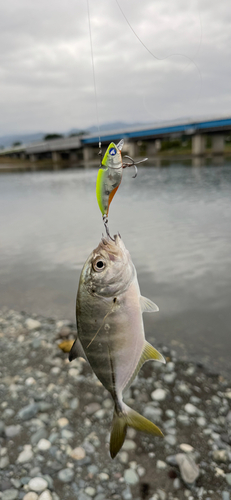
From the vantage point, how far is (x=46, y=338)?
22.1ft

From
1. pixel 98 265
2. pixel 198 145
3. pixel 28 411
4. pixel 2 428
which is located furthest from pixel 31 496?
pixel 198 145

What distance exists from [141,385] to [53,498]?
2.01 metres

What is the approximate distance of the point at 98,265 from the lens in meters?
2.48

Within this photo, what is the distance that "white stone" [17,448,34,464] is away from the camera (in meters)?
4.19

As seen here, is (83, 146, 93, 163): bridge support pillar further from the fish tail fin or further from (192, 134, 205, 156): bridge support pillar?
the fish tail fin

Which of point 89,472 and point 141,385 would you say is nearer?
point 89,472

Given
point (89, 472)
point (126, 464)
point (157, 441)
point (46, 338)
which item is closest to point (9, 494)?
point (89, 472)

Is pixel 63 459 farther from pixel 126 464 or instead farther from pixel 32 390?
pixel 32 390

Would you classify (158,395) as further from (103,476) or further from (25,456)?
(25,456)

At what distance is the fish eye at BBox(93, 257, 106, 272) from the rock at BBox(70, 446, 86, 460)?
9.90ft

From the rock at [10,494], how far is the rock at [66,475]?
509 mm

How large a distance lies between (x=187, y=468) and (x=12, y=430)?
236cm

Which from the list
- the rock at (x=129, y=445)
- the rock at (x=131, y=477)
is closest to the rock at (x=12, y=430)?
the rock at (x=129, y=445)

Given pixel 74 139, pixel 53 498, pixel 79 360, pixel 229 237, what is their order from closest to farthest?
1. pixel 53 498
2. pixel 79 360
3. pixel 229 237
4. pixel 74 139
